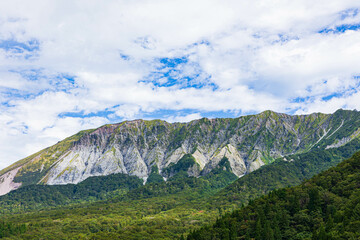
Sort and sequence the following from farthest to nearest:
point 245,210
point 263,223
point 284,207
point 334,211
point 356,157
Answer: point 356,157 → point 245,210 → point 284,207 → point 263,223 → point 334,211

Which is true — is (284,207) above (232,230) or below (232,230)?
above

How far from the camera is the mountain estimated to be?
117713 millimetres

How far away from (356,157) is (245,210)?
8027 centimetres

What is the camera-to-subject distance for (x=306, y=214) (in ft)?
461

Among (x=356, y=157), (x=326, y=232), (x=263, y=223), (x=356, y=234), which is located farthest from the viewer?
(x=356, y=157)

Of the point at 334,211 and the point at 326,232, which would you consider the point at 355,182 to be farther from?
the point at 326,232

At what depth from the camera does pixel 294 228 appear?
5394 inches

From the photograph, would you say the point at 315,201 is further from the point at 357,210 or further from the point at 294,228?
the point at 357,210

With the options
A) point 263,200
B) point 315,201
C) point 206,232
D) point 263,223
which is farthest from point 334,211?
point 206,232

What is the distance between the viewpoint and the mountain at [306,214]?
118 metres

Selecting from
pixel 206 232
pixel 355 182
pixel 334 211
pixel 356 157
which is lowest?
pixel 206 232

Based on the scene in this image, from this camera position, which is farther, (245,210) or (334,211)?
(245,210)

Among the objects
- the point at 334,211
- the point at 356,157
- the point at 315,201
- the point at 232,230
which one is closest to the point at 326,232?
the point at 334,211

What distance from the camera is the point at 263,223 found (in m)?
143
